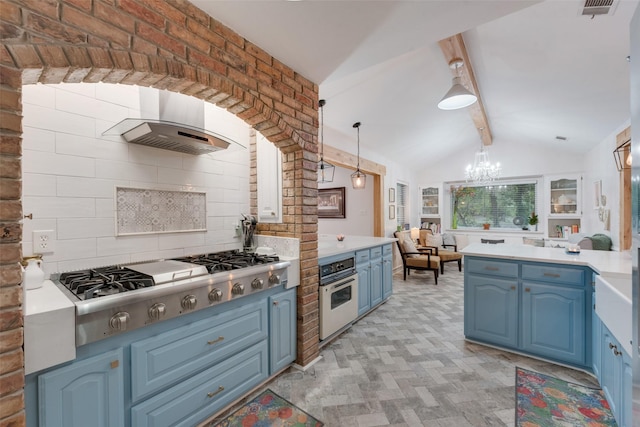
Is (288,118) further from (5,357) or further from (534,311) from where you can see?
(534,311)

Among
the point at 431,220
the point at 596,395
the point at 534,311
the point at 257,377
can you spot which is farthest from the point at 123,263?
the point at 431,220

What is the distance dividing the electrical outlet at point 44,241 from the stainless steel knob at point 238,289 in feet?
3.33

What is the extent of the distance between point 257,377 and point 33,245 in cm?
154

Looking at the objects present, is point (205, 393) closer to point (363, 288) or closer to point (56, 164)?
point (56, 164)

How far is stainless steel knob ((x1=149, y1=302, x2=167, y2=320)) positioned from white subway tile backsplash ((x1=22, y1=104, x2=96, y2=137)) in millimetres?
1174

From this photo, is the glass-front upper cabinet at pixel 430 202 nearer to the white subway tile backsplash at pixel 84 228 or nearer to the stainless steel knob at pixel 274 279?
the stainless steel knob at pixel 274 279

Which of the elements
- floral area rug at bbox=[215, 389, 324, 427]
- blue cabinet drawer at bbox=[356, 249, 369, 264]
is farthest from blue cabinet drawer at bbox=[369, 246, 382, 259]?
floral area rug at bbox=[215, 389, 324, 427]

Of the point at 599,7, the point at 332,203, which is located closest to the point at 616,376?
the point at 599,7

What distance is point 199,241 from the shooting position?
7.61ft

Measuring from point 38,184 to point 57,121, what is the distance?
378mm

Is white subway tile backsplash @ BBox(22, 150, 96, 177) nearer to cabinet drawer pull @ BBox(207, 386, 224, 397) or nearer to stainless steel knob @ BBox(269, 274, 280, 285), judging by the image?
stainless steel knob @ BBox(269, 274, 280, 285)

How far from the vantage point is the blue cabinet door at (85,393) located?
3.55 ft

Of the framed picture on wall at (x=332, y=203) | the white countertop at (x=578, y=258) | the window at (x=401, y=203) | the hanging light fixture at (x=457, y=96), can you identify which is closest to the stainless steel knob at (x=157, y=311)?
the white countertop at (x=578, y=258)

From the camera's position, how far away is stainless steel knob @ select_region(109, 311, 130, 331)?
1.21 m
